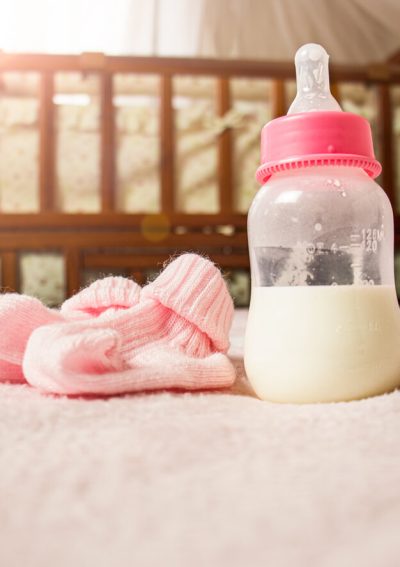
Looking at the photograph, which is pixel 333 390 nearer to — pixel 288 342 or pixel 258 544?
pixel 288 342

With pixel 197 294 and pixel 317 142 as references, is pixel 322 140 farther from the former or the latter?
pixel 197 294

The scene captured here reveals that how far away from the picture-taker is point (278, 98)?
1.81 meters

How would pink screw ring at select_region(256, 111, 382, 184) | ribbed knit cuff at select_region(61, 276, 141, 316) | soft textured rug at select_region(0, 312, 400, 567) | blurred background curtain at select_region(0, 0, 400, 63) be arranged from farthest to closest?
blurred background curtain at select_region(0, 0, 400, 63) → ribbed knit cuff at select_region(61, 276, 141, 316) → pink screw ring at select_region(256, 111, 382, 184) → soft textured rug at select_region(0, 312, 400, 567)

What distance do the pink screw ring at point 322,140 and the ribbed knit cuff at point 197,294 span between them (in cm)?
13

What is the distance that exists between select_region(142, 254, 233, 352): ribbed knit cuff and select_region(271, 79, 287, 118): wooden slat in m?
1.35

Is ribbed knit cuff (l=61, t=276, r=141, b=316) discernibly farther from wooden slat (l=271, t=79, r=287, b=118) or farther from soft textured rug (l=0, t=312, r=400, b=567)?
wooden slat (l=271, t=79, r=287, b=118)

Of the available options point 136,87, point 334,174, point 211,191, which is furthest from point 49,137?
point 334,174

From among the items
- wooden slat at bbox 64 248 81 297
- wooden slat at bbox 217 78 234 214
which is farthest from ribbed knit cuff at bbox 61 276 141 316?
wooden slat at bbox 217 78 234 214

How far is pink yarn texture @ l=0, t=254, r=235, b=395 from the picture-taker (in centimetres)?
43

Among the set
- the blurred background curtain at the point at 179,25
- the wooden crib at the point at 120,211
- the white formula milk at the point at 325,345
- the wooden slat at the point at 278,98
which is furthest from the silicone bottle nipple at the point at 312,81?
the blurred background curtain at the point at 179,25

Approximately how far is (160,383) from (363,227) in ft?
0.66

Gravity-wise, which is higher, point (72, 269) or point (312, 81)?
point (312, 81)

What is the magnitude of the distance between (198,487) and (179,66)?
1.68 meters

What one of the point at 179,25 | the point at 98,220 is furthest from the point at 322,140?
the point at 179,25
